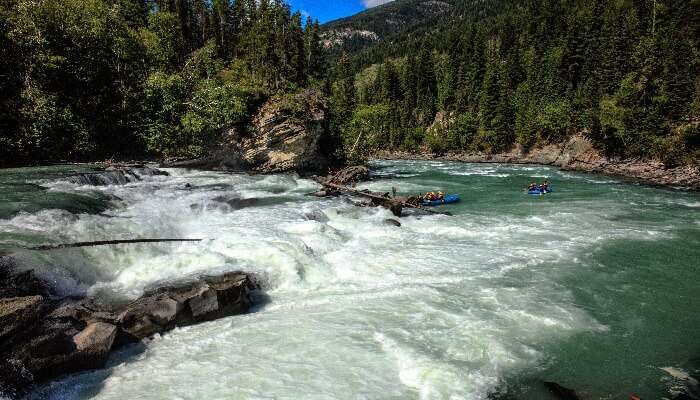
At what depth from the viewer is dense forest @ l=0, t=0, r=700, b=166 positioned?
3166 centimetres

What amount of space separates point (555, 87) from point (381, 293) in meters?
68.5

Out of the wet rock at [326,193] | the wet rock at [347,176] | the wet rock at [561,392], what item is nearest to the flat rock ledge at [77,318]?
the wet rock at [561,392]

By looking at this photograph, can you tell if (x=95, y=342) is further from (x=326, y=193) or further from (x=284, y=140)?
(x=284, y=140)

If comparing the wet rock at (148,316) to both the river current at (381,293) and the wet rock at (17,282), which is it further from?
the wet rock at (17,282)

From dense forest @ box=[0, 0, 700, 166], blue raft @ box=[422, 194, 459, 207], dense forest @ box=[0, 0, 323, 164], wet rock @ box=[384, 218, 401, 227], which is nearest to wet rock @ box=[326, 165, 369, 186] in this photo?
dense forest @ box=[0, 0, 700, 166]

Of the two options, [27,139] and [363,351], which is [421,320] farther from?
[27,139]

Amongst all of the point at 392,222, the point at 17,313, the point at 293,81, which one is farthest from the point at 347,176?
the point at 293,81

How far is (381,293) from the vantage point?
1067 centimetres

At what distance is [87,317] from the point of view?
7.86 metres

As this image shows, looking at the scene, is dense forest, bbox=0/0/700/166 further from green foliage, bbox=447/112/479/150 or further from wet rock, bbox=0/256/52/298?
wet rock, bbox=0/256/52/298

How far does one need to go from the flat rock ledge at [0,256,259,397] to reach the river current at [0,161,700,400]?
294mm

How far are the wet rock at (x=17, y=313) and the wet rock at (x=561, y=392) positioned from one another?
889 centimetres

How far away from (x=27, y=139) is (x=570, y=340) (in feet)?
114

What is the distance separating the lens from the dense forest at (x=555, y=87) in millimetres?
44656
